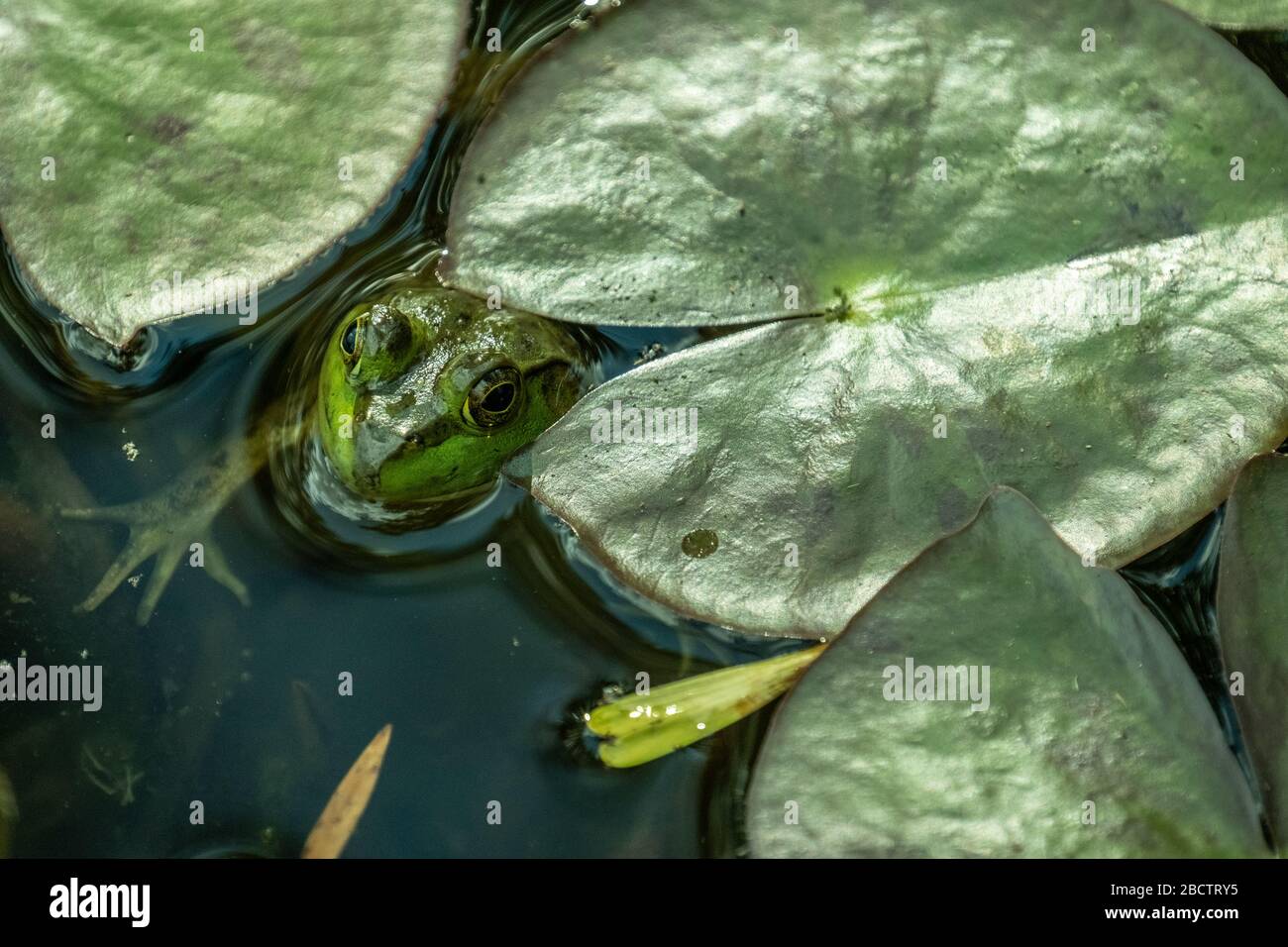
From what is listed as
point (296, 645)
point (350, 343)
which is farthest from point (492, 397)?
point (296, 645)

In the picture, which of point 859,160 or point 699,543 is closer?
point 699,543

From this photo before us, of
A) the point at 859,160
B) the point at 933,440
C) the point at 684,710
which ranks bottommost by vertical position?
the point at 684,710

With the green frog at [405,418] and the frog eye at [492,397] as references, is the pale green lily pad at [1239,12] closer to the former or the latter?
the green frog at [405,418]

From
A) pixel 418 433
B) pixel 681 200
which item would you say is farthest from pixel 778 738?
pixel 681 200

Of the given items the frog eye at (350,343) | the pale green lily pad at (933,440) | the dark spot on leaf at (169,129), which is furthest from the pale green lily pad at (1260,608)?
the dark spot on leaf at (169,129)

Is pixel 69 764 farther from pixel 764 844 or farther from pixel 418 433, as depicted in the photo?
pixel 764 844

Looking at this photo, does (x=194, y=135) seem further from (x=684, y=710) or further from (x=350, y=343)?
(x=684, y=710)

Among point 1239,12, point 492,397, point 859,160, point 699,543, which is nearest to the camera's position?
point 699,543

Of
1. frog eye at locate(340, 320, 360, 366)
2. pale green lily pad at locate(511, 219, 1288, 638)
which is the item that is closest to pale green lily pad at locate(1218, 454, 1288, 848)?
pale green lily pad at locate(511, 219, 1288, 638)
